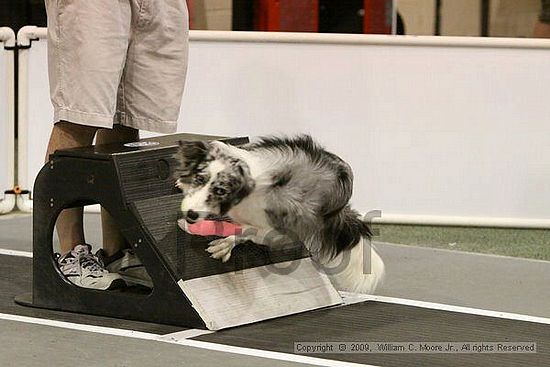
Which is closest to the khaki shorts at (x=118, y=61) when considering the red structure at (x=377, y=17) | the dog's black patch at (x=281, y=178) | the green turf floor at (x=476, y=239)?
the dog's black patch at (x=281, y=178)

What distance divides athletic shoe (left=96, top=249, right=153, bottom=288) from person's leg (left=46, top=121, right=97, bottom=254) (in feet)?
0.36

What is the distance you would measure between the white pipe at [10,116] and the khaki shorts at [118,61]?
7.03 feet

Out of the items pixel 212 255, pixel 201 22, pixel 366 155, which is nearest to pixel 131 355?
pixel 212 255

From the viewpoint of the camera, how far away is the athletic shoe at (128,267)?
4078 mm

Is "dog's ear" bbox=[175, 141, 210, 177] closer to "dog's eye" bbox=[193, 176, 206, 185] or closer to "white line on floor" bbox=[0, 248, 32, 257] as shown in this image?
"dog's eye" bbox=[193, 176, 206, 185]

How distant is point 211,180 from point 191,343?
1.63ft

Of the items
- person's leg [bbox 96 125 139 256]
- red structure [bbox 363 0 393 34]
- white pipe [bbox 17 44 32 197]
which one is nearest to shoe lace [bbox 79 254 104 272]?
person's leg [bbox 96 125 139 256]

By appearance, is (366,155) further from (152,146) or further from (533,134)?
(152,146)

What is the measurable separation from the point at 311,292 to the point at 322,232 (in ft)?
0.94

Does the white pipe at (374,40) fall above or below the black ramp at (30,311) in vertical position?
above

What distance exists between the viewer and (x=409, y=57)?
600cm

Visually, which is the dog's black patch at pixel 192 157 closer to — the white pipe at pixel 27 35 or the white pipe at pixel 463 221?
the white pipe at pixel 463 221

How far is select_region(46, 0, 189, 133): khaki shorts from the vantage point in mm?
3893

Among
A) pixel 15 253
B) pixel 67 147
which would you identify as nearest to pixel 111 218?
pixel 67 147
